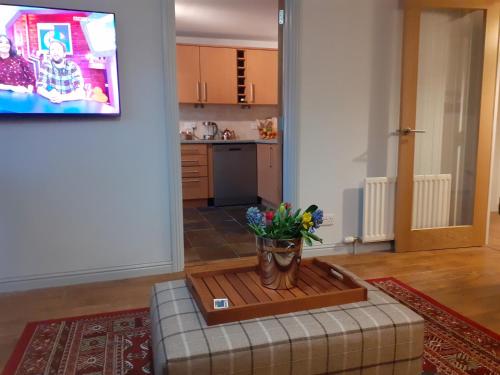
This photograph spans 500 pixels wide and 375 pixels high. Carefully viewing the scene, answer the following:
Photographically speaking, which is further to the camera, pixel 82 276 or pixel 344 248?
pixel 344 248

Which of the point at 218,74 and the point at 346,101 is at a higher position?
the point at 218,74

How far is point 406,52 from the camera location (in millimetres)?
2898

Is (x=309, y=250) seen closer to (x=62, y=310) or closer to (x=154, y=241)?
(x=154, y=241)

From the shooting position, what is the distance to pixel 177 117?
2.63 m

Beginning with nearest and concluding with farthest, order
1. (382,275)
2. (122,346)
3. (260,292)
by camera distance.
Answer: (260,292)
(122,346)
(382,275)

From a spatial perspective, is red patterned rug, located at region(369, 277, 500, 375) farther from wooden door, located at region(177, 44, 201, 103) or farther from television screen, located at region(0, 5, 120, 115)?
wooden door, located at region(177, 44, 201, 103)

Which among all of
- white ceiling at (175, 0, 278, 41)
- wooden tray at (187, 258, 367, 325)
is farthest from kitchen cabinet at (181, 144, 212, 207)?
wooden tray at (187, 258, 367, 325)

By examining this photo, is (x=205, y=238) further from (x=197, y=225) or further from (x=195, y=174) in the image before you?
(x=195, y=174)

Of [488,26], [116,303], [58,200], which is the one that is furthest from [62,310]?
[488,26]

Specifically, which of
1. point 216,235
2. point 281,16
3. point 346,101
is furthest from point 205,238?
point 281,16

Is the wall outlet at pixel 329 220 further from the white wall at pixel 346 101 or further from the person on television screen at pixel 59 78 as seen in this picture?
the person on television screen at pixel 59 78

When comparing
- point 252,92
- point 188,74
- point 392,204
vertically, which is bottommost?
point 392,204

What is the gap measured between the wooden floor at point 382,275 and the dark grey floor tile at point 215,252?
15 cm

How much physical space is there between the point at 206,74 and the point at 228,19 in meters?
0.85
